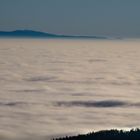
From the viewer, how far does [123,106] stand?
44.5 m

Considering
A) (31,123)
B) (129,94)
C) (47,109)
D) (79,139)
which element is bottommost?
(79,139)

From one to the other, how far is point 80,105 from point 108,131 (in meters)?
15.1

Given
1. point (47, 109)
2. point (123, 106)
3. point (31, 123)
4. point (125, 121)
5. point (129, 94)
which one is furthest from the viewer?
point (129, 94)

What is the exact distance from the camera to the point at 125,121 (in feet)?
116

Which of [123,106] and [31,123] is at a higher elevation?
[123,106]

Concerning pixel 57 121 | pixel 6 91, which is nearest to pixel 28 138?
pixel 57 121

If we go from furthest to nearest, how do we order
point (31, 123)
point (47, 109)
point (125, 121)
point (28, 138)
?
point (47, 109) → point (125, 121) → point (31, 123) → point (28, 138)

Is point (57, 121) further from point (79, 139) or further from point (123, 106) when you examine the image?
point (123, 106)

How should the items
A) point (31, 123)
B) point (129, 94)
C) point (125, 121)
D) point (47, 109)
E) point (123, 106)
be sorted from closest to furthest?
1. point (31, 123)
2. point (125, 121)
3. point (47, 109)
4. point (123, 106)
5. point (129, 94)

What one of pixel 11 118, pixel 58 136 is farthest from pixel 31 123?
pixel 58 136

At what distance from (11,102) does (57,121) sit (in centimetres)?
1107

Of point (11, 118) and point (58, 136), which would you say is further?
point (11, 118)

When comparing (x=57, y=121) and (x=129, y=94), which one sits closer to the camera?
(x=57, y=121)

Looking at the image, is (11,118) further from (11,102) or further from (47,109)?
(11,102)
